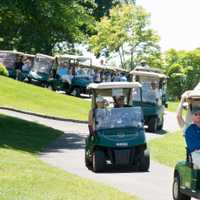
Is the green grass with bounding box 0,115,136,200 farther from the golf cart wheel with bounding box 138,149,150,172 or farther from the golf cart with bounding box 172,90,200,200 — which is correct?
the golf cart wheel with bounding box 138,149,150,172

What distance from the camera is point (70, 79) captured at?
155ft

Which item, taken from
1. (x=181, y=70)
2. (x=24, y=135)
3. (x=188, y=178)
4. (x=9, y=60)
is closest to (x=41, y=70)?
(x=9, y=60)

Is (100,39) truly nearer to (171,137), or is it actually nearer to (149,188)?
(171,137)

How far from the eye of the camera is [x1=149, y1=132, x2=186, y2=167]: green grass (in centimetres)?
1933

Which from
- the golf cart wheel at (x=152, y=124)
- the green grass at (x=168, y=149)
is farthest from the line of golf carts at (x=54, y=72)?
the green grass at (x=168, y=149)

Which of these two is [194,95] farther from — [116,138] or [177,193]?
[116,138]

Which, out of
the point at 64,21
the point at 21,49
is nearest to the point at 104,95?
the point at 64,21

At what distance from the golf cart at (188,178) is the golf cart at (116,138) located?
4.45 meters

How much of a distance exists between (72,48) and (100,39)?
3495 mm

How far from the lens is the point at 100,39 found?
72.1 m

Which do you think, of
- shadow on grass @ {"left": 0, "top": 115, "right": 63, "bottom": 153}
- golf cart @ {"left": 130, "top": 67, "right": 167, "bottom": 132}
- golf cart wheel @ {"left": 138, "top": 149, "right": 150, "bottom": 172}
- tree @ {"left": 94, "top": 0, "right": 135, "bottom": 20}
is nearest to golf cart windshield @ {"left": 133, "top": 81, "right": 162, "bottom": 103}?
golf cart @ {"left": 130, "top": 67, "right": 167, "bottom": 132}

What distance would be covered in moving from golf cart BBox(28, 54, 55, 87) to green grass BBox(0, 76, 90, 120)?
8510 millimetres

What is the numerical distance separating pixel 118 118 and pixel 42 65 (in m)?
32.9

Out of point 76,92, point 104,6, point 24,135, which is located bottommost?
point 76,92
